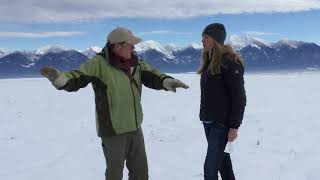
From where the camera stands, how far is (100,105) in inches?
219

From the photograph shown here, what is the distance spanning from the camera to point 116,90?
5500mm

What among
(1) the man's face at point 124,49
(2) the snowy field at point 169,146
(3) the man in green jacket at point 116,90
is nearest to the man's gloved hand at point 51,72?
(3) the man in green jacket at point 116,90

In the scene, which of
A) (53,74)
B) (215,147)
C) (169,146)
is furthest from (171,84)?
(169,146)

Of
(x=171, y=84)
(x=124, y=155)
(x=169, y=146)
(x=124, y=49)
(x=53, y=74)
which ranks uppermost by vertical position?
(x=124, y=49)

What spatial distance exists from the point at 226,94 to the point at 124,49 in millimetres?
1191

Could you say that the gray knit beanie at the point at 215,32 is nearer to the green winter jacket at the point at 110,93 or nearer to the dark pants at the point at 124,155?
the green winter jacket at the point at 110,93

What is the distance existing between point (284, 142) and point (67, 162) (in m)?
4.17

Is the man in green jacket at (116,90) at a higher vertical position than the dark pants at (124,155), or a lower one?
higher

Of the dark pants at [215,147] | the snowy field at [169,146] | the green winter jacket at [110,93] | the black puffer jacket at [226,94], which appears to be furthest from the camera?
the snowy field at [169,146]

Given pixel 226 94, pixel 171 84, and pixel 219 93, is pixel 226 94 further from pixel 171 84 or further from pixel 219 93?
pixel 171 84

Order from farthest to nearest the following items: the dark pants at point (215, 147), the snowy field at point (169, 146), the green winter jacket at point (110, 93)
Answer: the snowy field at point (169, 146) → the dark pants at point (215, 147) → the green winter jacket at point (110, 93)

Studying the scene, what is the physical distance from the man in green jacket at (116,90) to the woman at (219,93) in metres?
0.41

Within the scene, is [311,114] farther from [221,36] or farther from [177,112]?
[221,36]

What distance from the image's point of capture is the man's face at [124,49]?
5586 mm
